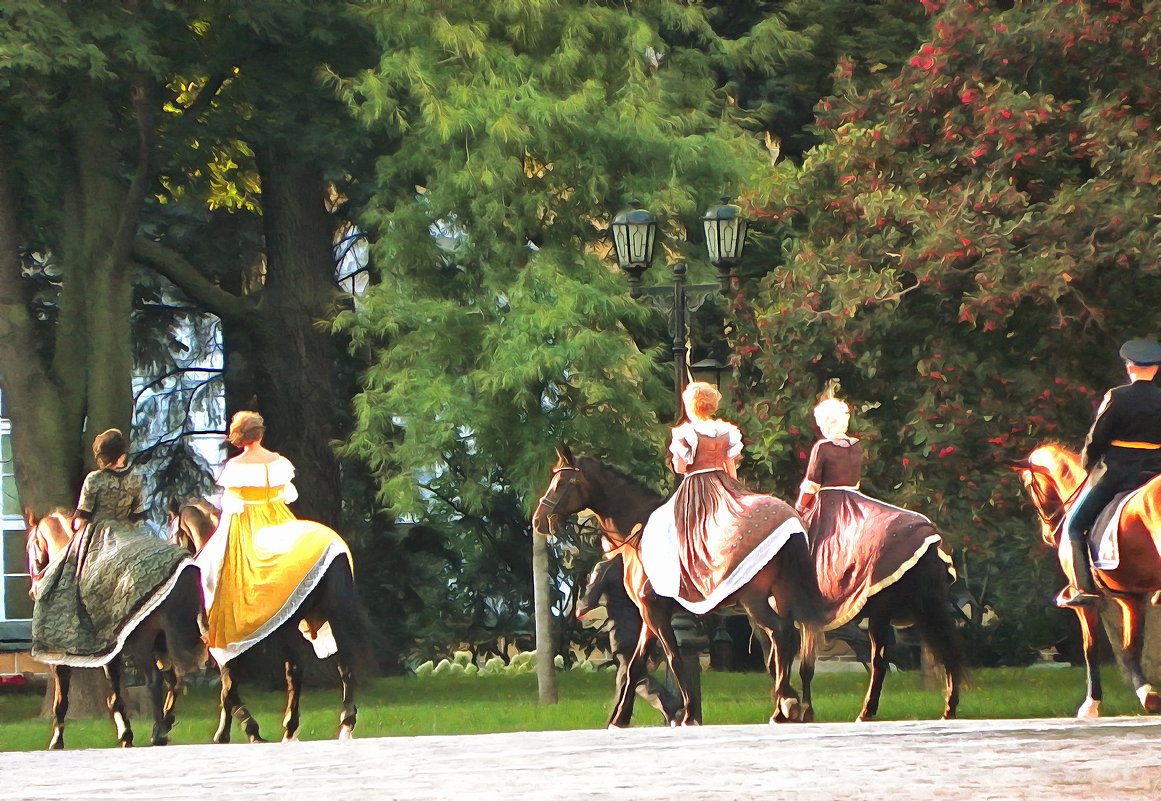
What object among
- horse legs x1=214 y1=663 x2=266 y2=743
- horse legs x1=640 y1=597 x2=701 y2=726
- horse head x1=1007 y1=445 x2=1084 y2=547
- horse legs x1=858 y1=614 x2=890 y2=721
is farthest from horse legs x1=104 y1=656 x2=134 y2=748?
horse head x1=1007 y1=445 x2=1084 y2=547

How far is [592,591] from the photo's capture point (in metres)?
17.9

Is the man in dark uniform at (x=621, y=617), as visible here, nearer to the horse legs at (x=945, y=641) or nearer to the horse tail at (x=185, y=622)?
the horse legs at (x=945, y=641)

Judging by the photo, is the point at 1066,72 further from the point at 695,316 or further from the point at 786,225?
the point at 695,316

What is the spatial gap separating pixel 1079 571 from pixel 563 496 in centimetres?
388

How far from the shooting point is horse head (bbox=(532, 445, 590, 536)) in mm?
17891

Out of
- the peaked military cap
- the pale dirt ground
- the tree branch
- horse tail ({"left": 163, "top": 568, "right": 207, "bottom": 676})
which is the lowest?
the pale dirt ground

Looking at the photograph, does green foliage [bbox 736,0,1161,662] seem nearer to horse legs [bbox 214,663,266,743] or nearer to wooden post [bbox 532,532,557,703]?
wooden post [bbox 532,532,557,703]

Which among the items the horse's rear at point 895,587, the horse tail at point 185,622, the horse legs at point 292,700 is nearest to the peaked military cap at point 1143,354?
the horse's rear at point 895,587

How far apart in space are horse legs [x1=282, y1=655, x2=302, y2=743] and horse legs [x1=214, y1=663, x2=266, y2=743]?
0.89 feet

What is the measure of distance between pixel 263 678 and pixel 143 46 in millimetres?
9894

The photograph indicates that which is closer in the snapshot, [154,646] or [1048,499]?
[1048,499]

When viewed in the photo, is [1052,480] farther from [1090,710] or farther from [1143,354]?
[1090,710]

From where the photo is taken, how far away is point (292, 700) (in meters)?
17.6

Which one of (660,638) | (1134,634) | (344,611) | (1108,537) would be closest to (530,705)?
(660,638)
